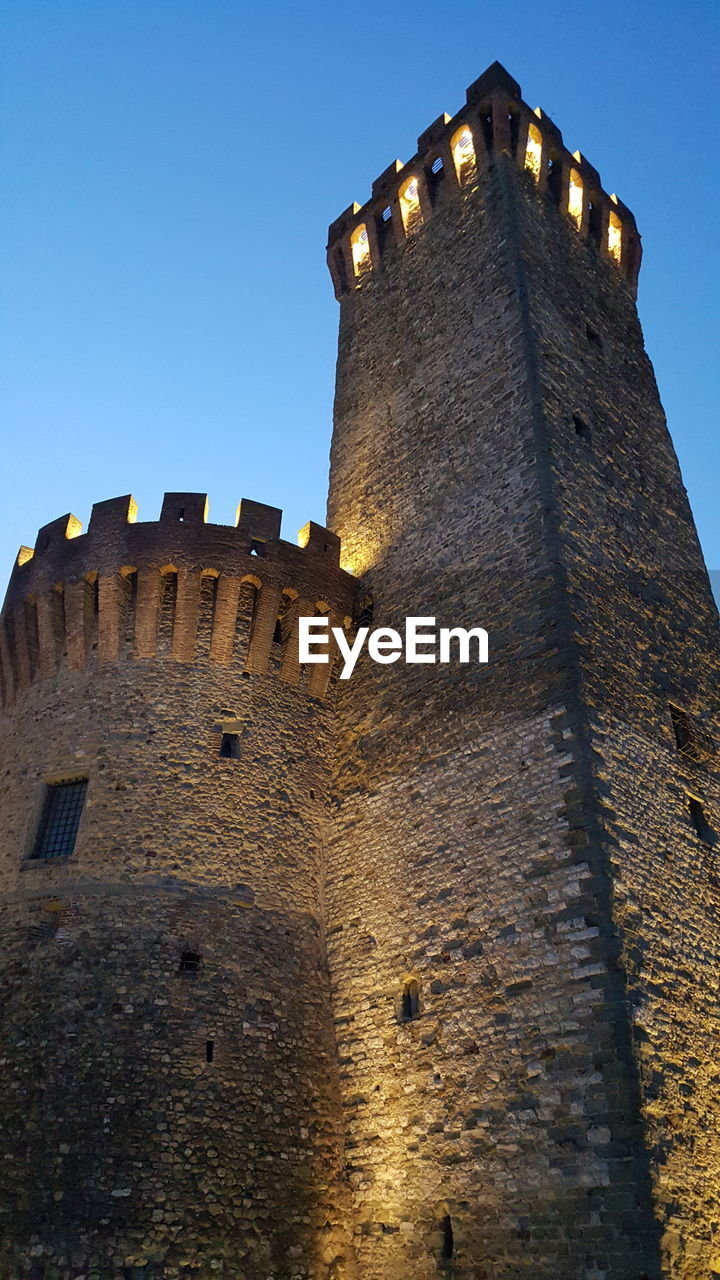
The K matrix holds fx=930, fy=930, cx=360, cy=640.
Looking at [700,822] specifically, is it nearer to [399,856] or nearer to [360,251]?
[399,856]

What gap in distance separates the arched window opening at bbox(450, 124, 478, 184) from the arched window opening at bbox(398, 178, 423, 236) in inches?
37.4

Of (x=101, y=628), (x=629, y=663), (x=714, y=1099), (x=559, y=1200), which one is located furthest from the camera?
(x=101, y=628)

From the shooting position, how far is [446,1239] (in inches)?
361

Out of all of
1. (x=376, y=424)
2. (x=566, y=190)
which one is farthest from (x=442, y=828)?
(x=566, y=190)

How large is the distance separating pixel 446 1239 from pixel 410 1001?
93.0 inches

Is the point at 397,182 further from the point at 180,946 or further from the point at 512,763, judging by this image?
the point at 180,946

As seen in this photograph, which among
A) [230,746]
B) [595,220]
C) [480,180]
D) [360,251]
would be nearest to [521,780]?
[230,746]

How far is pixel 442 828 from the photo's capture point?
1122 cm

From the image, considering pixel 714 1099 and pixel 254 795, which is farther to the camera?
pixel 254 795

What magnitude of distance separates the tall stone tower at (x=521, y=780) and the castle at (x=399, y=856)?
1.9 inches

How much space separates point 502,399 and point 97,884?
28.7 ft

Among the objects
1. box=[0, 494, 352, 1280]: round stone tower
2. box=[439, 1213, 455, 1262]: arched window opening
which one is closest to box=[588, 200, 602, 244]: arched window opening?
box=[0, 494, 352, 1280]: round stone tower

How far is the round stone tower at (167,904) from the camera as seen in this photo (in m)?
9.37

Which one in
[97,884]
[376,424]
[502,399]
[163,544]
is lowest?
[97,884]
